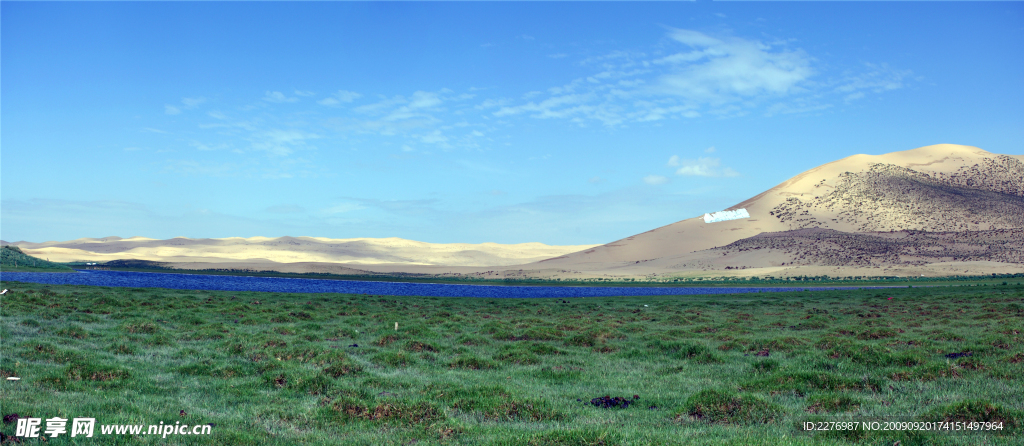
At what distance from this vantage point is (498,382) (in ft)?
56.1

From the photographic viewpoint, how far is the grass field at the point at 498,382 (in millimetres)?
10750

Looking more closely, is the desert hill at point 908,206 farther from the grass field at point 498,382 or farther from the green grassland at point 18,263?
the grass field at point 498,382

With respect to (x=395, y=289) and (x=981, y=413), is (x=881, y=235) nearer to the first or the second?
(x=395, y=289)

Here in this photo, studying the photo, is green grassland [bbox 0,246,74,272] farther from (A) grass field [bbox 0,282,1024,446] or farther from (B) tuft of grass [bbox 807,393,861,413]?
(B) tuft of grass [bbox 807,393,861,413]

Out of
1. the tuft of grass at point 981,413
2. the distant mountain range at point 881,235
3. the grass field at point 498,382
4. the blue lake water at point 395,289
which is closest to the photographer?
the tuft of grass at point 981,413

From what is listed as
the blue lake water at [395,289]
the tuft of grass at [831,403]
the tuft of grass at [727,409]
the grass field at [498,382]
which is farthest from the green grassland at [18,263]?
the tuft of grass at [831,403]

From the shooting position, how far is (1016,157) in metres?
200

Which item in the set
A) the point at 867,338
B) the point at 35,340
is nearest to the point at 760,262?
the point at 867,338

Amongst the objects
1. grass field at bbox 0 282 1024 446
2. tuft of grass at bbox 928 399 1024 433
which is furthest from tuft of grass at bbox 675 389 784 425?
tuft of grass at bbox 928 399 1024 433

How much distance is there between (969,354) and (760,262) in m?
137

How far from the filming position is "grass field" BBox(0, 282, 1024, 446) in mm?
10750

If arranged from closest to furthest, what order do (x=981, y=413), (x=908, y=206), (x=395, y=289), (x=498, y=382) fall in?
(x=981, y=413) < (x=498, y=382) < (x=395, y=289) < (x=908, y=206)

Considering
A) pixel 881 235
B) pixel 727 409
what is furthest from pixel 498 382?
pixel 881 235

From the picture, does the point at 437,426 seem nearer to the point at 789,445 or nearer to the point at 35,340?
the point at 789,445
